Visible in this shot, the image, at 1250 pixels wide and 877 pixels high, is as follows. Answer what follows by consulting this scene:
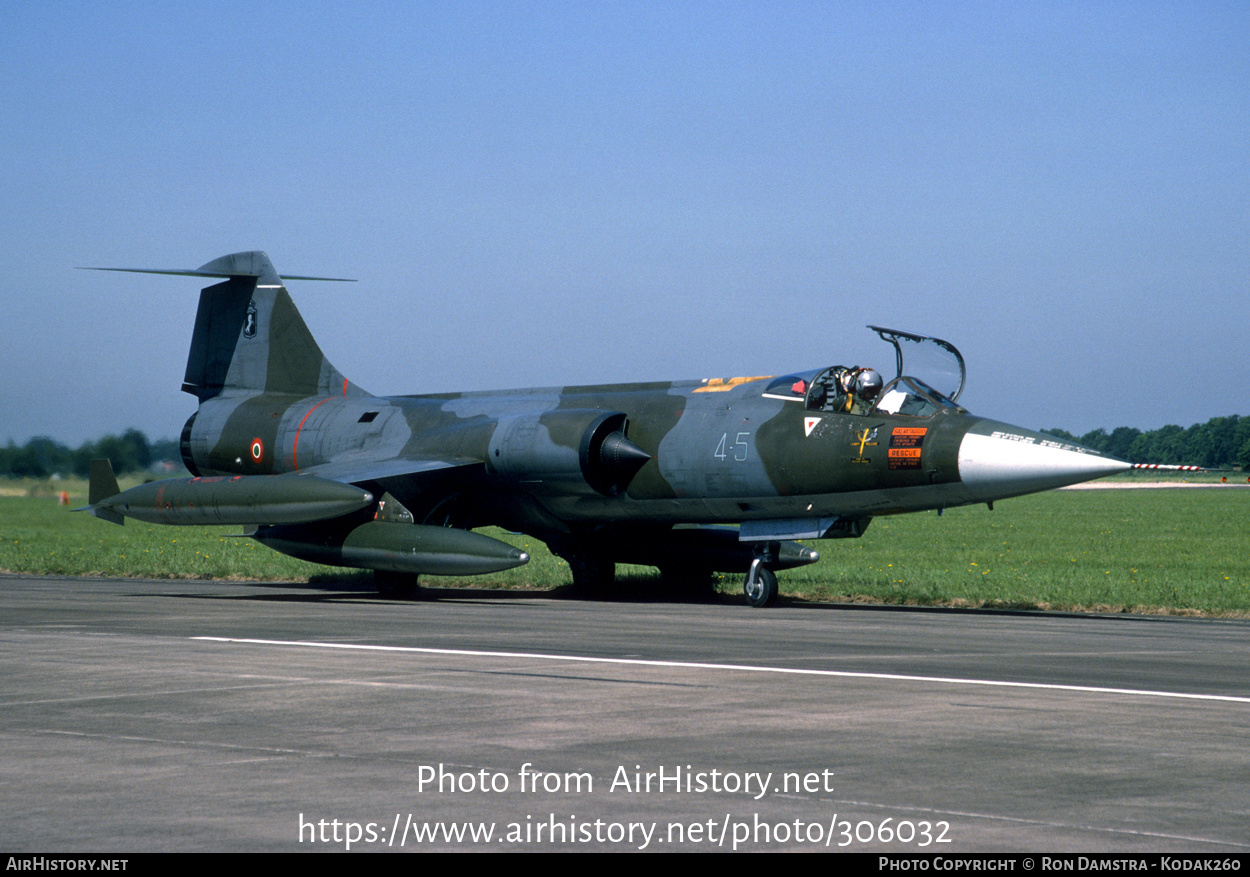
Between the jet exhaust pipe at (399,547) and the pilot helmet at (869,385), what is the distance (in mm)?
4779

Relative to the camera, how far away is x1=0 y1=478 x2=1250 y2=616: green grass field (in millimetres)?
19625

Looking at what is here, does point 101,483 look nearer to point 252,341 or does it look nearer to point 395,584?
point 252,341

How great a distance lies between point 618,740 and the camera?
758cm

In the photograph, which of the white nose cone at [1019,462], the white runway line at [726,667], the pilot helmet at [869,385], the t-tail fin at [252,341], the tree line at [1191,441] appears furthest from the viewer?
the tree line at [1191,441]

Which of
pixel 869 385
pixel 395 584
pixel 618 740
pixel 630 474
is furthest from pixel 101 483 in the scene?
pixel 618 740

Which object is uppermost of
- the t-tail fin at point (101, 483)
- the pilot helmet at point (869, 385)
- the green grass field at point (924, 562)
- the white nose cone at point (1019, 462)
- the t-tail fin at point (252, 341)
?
the t-tail fin at point (252, 341)

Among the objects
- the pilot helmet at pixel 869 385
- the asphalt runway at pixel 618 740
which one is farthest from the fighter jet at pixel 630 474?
the asphalt runway at pixel 618 740

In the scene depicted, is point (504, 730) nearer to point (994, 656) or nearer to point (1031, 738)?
point (1031, 738)

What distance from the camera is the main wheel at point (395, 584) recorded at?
67.5 feet

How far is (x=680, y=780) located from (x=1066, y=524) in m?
44.7

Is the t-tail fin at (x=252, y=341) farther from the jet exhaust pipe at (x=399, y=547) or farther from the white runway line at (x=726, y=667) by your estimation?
the white runway line at (x=726, y=667)

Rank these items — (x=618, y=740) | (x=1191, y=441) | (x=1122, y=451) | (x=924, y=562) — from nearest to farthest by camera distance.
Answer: (x=618, y=740)
(x=924, y=562)
(x=1122, y=451)
(x=1191, y=441)

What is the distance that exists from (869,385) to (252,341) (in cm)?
1247

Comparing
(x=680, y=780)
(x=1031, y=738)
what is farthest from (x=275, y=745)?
(x=1031, y=738)
